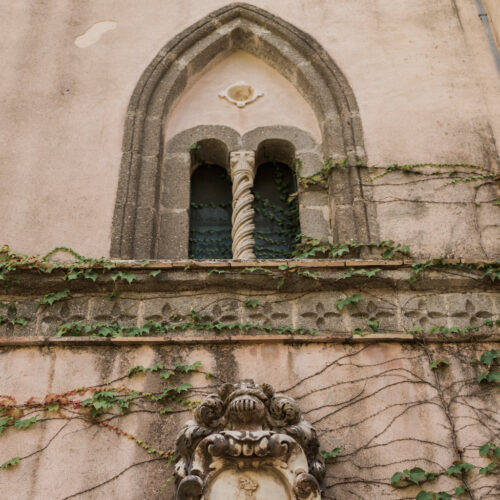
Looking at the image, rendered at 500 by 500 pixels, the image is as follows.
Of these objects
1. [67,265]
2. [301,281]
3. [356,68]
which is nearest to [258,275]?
[301,281]

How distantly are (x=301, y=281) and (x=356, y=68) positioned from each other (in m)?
2.61

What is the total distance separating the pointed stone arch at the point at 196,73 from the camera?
6223mm

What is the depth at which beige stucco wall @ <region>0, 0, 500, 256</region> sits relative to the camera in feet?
20.8

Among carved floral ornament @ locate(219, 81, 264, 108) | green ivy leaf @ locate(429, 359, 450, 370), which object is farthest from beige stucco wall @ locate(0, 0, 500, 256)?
green ivy leaf @ locate(429, 359, 450, 370)

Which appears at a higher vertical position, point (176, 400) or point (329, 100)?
point (329, 100)

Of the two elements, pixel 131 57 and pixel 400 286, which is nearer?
pixel 400 286

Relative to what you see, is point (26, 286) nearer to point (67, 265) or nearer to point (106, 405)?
point (67, 265)

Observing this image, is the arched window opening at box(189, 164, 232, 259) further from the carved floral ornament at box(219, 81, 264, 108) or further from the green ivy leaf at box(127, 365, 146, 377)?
the green ivy leaf at box(127, 365, 146, 377)

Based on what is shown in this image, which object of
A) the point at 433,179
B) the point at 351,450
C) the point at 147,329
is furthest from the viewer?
the point at 433,179

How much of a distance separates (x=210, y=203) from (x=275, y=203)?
0.54 m

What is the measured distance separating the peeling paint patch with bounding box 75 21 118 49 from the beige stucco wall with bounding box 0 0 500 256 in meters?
0.05

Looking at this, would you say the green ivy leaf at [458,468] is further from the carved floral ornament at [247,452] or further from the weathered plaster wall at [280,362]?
the carved floral ornament at [247,452]

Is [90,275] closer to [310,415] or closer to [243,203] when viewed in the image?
[243,203]

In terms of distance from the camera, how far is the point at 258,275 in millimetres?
5430
